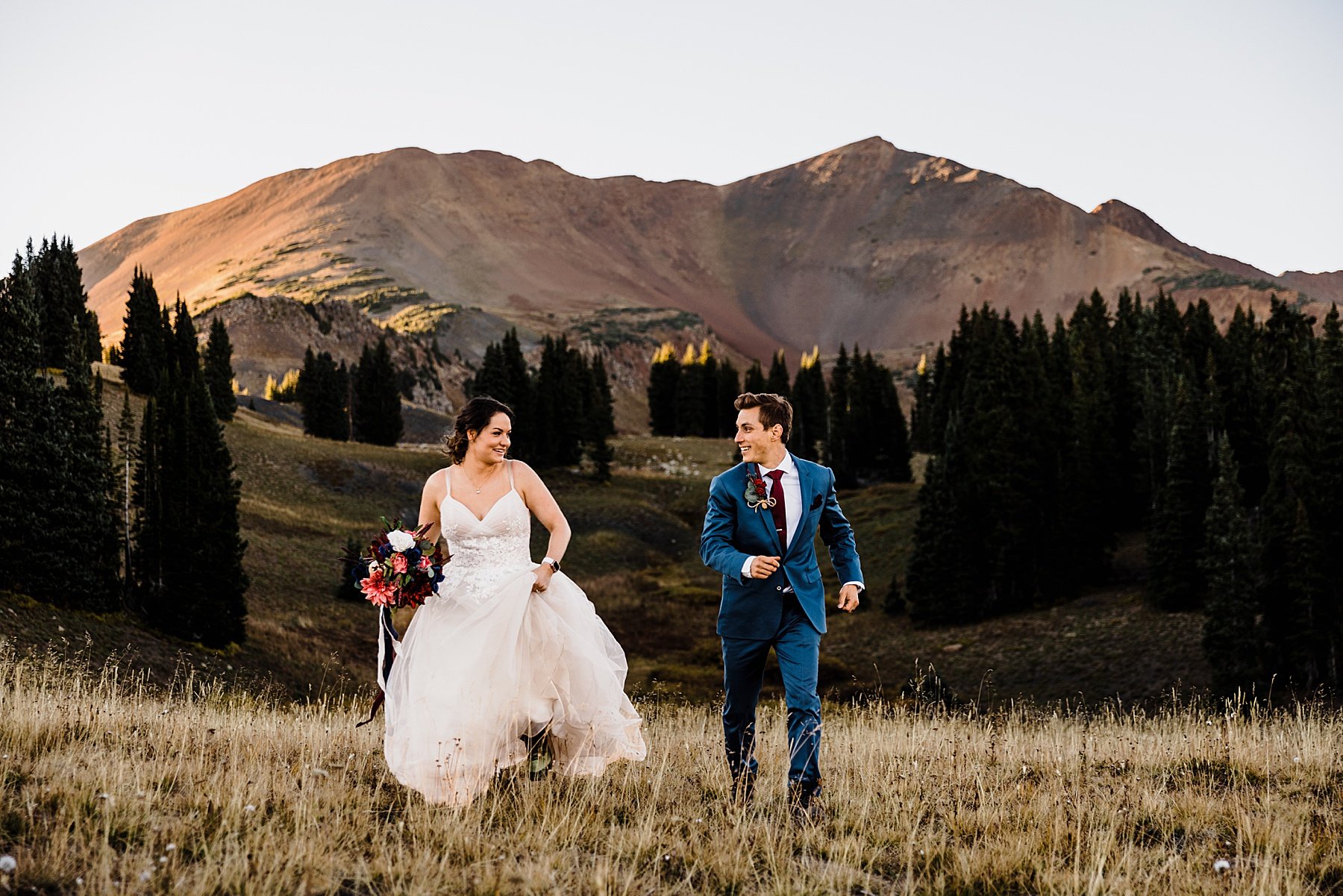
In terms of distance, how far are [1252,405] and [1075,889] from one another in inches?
2935

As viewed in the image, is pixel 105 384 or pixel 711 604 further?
pixel 105 384

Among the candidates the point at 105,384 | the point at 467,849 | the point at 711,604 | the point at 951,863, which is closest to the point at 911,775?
the point at 951,863

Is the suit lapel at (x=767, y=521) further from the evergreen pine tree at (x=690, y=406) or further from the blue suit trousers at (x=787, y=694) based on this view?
the evergreen pine tree at (x=690, y=406)

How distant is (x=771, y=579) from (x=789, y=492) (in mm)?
626

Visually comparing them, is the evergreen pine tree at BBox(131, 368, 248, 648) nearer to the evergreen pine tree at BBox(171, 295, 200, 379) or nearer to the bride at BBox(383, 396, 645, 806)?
the bride at BBox(383, 396, 645, 806)

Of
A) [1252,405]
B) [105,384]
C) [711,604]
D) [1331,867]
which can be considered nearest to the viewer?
[1331,867]

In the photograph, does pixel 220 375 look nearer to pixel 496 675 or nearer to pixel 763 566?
pixel 496 675

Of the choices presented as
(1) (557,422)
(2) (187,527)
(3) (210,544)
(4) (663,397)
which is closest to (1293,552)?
(3) (210,544)

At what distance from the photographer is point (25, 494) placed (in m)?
36.4

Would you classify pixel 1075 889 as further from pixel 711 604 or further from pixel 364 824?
pixel 711 604

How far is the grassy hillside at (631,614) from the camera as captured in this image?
124ft

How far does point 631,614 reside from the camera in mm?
57500

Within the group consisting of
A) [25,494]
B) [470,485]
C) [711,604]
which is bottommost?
[711,604]

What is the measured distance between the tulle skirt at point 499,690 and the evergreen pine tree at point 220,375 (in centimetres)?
8030
